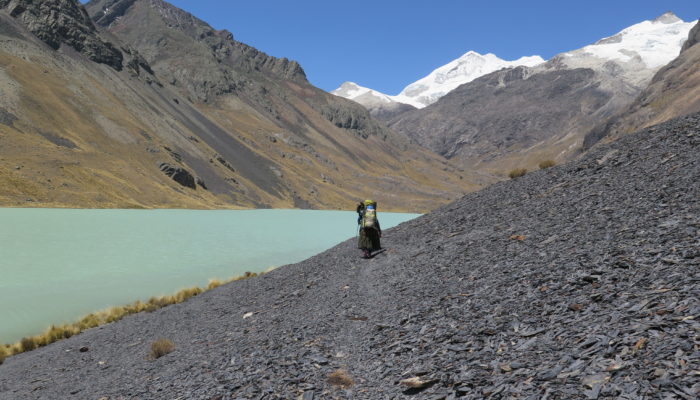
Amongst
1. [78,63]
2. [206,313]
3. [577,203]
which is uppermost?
[78,63]

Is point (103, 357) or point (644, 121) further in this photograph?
point (644, 121)

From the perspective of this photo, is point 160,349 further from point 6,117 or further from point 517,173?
point 6,117

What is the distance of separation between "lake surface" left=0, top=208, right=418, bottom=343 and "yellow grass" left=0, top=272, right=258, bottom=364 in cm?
105

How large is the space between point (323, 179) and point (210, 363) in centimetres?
14990

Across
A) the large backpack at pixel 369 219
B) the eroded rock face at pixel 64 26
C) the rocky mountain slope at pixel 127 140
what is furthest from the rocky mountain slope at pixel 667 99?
the eroded rock face at pixel 64 26

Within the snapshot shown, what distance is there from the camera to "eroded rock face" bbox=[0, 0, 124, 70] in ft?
390

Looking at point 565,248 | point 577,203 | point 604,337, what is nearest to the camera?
point 604,337

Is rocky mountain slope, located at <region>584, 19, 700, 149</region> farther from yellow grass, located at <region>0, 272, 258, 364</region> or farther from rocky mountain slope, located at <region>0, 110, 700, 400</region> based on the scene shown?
yellow grass, located at <region>0, 272, 258, 364</region>

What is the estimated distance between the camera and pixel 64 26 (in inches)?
4921

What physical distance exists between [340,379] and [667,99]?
150839 millimetres

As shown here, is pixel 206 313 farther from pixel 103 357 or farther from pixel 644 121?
pixel 644 121

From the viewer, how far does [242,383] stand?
317 inches

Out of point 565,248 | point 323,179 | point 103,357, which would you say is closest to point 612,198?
point 565,248

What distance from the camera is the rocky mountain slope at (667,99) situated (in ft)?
335
